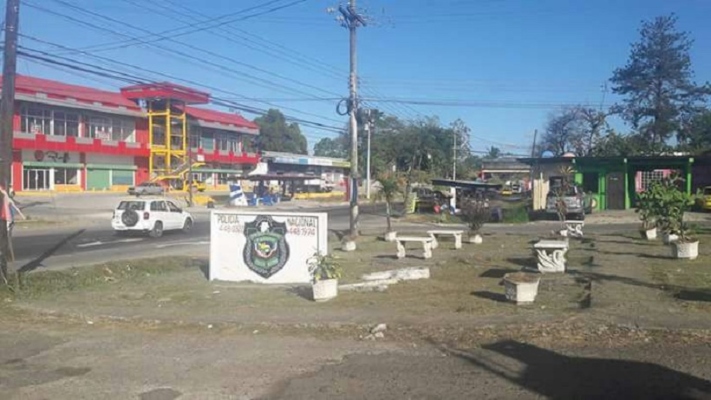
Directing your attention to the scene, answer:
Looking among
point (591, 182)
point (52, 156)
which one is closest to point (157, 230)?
point (591, 182)

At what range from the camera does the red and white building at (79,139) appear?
58.3 metres

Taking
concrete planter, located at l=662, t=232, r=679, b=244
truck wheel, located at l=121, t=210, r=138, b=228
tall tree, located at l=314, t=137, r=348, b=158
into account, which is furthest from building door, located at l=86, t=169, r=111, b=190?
tall tree, located at l=314, t=137, r=348, b=158

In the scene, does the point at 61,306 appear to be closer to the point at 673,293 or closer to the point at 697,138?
the point at 673,293

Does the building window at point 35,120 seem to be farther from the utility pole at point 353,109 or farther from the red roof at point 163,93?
the utility pole at point 353,109

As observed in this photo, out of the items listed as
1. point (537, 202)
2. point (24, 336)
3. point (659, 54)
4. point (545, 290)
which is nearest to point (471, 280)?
point (545, 290)

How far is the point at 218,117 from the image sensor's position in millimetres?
86312

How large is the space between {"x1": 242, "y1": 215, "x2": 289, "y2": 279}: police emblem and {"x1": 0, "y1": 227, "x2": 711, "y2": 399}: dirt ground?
85cm

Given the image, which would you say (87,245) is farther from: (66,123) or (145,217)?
(66,123)

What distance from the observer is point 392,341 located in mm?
8320

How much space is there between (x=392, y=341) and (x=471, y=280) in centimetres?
588

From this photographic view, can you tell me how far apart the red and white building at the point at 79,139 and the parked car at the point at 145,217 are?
29.5m

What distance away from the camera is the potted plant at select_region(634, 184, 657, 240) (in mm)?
19266

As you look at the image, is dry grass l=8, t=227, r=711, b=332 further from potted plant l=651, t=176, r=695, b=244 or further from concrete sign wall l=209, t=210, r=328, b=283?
potted plant l=651, t=176, r=695, b=244

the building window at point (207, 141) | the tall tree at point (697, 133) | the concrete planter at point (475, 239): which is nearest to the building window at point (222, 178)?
the building window at point (207, 141)
